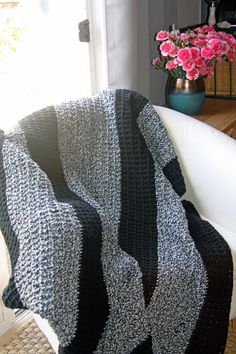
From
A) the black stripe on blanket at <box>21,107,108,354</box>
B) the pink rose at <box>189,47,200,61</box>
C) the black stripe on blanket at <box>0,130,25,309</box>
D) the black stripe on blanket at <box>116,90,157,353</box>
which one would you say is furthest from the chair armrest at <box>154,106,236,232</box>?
the black stripe on blanket at <box>0,130,25,309</box>

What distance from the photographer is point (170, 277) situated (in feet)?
4.03

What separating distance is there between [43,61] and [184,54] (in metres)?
0.57

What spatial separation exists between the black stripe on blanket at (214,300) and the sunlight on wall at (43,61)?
0.85 metres

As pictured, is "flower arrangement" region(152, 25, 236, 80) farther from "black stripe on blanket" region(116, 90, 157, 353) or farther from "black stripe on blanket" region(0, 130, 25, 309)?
"black stripe on blanket" region(0, 130, 25, 309)

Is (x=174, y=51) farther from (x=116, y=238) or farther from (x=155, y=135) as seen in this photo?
(x=116, y=238)

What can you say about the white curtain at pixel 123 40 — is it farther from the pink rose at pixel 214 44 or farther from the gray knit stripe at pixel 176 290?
the gray knit stripe at pixel 176 290

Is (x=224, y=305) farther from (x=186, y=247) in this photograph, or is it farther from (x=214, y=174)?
(x=214, y=174)

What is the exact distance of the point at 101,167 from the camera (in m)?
1.49

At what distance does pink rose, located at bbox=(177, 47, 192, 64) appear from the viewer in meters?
1.70

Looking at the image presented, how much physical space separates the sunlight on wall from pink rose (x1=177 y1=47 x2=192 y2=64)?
353 mm

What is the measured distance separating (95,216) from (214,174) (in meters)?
0.44

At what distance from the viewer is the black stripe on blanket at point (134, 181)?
4.60 ft

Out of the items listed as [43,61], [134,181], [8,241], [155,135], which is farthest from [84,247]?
[43,61]

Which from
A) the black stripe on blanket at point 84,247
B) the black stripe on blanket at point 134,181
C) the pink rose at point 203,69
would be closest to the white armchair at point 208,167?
the black stripe on blanket at point 134,181
